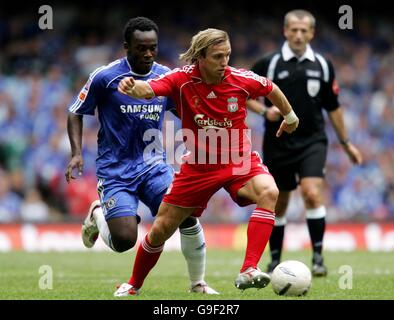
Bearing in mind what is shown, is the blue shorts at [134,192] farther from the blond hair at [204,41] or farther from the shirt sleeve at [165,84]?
the blond hair at [204,41]

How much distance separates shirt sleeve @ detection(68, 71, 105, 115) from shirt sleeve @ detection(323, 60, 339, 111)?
136 inches

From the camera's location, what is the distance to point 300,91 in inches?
432

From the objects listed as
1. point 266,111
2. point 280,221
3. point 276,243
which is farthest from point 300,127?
point 276,243

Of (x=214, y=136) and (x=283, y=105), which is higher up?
(x=283, y=105)

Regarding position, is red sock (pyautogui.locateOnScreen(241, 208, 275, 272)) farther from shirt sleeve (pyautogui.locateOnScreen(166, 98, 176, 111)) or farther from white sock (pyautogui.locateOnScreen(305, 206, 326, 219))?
white sock (pyautogui.locateOnScreen(305, 206, 326, 219))

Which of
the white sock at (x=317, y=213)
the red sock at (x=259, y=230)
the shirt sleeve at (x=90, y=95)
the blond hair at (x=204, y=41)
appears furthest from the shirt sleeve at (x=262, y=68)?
the red sock at (x=259, y=230)

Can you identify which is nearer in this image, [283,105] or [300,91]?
[283,105]

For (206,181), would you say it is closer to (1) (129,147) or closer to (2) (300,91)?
(1) (129,147)

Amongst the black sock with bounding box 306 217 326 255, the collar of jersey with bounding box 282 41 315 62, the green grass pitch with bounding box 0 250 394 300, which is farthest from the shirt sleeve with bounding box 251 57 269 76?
the green grass pitch with bounding box 0 250 394 300

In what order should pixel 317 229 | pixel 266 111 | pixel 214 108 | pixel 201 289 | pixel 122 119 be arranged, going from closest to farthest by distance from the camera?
pixel 214 108 → pixel 201 289 → pixel 122 119 → pixel 266 111 → pixel 317 229

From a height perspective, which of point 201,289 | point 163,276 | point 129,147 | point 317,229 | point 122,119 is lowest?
point 163,276

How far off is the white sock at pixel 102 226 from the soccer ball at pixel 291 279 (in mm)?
1719

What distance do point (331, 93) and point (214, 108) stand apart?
3.74 meters
